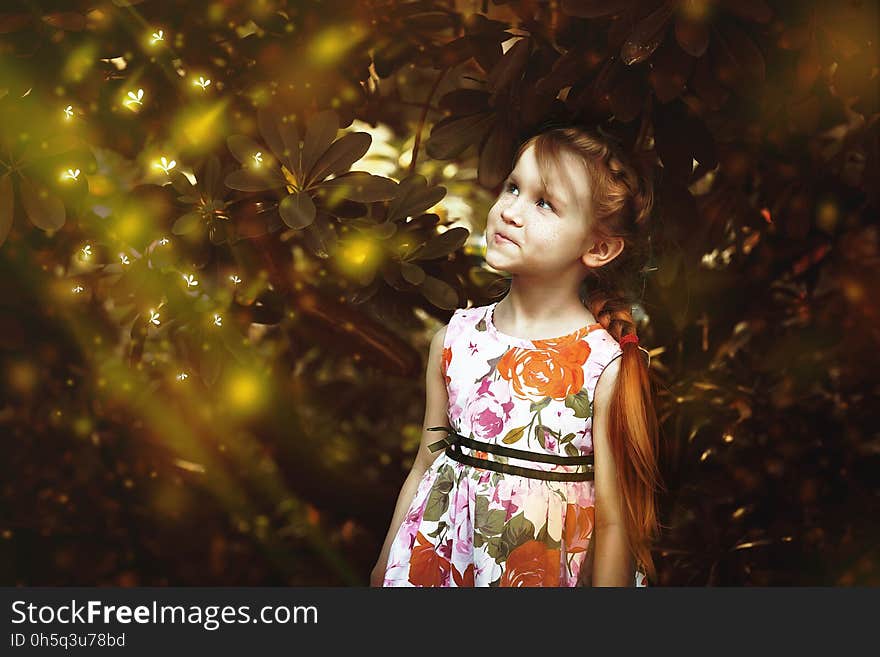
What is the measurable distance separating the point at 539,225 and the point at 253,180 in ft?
1.23

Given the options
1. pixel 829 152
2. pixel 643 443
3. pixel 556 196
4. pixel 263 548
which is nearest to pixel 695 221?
pixel 556 196

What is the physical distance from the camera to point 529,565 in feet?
3.60

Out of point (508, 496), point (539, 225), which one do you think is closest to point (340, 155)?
point (539, 225)

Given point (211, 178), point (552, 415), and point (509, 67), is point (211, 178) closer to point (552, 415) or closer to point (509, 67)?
point (509, 67)

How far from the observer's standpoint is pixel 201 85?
1289mm

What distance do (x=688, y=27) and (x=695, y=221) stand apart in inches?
10.7

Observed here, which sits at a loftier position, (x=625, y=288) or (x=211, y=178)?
(x=211, y=178)

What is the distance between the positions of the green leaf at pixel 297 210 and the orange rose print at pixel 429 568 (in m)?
0.44

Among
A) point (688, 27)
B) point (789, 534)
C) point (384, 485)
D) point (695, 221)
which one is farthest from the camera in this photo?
point (384, 485)

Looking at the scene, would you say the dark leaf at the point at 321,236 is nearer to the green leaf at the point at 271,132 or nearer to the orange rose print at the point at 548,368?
the green leaf at the point at 271,132

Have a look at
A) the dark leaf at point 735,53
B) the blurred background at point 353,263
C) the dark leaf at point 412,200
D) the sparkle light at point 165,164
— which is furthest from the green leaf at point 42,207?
the dark leaf at point 735,53

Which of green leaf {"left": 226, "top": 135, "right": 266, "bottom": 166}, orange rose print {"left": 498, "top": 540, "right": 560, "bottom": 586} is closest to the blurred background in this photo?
green leaf {"left": 226, "top": 135, "right": 266, "bottom": 166}

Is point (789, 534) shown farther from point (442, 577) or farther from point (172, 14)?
point (172, 14)

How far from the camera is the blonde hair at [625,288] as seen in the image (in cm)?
108
